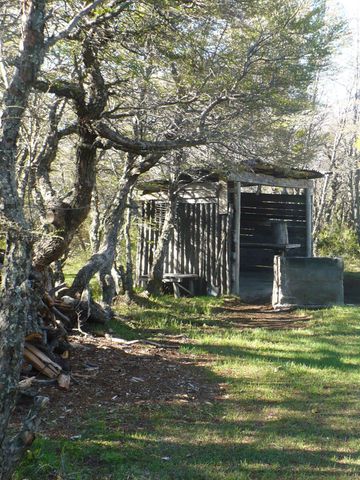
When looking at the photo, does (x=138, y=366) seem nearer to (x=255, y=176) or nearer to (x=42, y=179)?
(x=42, y=179)

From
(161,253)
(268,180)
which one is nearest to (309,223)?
(268,180)

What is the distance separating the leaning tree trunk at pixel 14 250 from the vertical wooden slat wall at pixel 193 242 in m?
11.3

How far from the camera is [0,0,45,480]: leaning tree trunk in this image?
12.2 feet

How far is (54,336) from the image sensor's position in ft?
25.7

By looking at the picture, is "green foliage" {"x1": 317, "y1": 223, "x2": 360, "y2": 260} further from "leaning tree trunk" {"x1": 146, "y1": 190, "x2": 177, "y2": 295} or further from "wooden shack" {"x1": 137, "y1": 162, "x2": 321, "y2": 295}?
"leaning tree trunk" {"x1": 146, "y1": 190, "x2": 177, "y2": 295}

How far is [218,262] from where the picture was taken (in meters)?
16.0

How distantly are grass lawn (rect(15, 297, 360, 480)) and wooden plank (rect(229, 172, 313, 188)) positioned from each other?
6.40 m

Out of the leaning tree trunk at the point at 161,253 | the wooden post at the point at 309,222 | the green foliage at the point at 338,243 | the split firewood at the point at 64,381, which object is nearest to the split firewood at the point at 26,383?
the split firewood at the point at 64,381

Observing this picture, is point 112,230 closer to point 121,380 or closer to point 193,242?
point 121,380

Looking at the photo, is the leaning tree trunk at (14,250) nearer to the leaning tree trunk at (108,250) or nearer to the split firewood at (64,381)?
the split firewood at (64,381)

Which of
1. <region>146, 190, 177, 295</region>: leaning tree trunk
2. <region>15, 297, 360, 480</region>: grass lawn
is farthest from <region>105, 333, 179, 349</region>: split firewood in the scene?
<region>146, 190, 177, 295</region>: leaning tree trunk

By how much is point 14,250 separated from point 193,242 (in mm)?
12587

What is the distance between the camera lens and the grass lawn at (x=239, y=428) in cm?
470

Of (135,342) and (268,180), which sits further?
(268,180)
